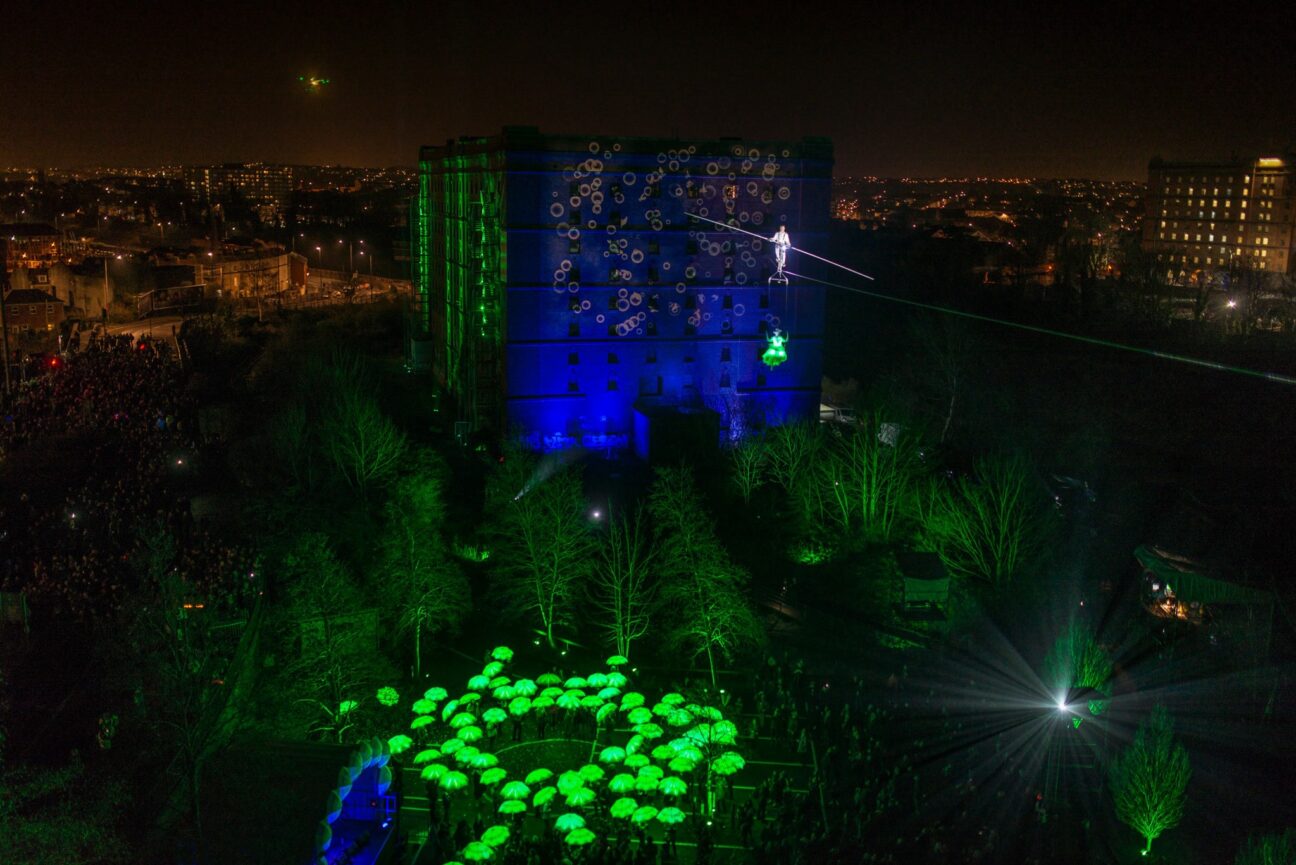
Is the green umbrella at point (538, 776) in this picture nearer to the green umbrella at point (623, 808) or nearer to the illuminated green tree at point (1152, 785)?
the green umbrella at point (623, 808)

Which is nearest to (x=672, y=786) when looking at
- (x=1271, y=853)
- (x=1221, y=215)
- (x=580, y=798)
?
(x=580, y=798)

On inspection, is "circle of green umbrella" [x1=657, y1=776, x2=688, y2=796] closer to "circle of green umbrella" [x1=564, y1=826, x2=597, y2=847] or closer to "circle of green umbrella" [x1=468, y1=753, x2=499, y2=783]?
"circle of green umbrella" [x1=564, y1=826, x2=597, y2=847]

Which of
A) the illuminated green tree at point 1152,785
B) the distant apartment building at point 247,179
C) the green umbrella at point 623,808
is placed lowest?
the green umbrella at point 623,808

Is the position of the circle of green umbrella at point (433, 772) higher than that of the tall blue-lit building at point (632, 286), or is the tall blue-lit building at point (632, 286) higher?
the tall blue-lit building at point (632, 286)

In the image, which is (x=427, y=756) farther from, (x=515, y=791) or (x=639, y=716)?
(x=639, y=716)

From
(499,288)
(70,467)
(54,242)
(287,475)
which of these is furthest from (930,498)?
(54,242)

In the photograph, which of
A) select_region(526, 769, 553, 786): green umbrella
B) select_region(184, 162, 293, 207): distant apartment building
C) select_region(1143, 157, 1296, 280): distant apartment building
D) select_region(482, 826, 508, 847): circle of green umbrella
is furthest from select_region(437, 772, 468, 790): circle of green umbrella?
select_region(184, 162, 293, 207): distant apartment building

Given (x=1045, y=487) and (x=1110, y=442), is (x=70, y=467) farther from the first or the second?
(x=1110, y=442)

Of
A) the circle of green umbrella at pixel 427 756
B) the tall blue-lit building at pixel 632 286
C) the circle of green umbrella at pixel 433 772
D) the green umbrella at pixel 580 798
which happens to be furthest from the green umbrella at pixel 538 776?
the tall blue-lit building at pixel 632 286
